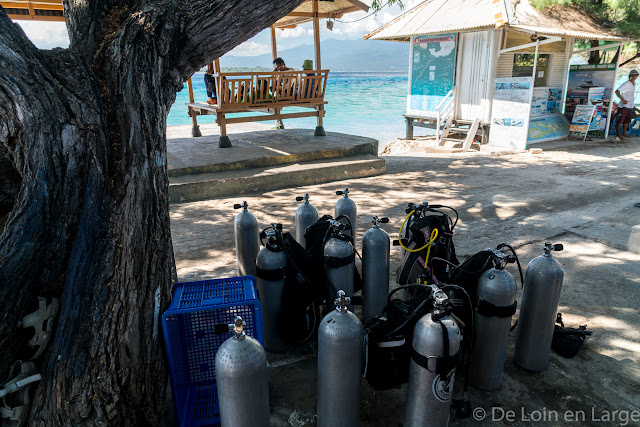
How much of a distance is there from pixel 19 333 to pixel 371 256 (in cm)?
247

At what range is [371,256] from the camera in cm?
366

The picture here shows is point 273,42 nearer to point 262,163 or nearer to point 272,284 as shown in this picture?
point 262,163

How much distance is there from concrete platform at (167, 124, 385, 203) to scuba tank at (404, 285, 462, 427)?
235 inches

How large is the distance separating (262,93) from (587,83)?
10762 mm

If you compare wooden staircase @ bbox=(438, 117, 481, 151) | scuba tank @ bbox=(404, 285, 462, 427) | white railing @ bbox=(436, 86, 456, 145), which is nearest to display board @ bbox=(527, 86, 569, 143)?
wooden staircase @ bbox=(438, 117, 481, 151)

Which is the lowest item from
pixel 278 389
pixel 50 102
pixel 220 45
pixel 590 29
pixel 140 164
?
pixel 278 389

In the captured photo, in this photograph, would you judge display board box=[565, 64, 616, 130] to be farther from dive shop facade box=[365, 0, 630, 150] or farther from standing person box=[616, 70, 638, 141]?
standing person box=[616, 70, 638, 141]

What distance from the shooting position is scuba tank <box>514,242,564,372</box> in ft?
10.3

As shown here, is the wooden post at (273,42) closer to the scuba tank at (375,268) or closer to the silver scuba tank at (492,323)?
the scuba tank at (375,268)

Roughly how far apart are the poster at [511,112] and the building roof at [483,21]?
152 cm

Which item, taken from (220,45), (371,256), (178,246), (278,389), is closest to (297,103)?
(178,246)

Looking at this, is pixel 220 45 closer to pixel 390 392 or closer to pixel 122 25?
pixel 122 25

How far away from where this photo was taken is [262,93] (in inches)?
372

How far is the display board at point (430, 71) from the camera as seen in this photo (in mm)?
14047
